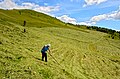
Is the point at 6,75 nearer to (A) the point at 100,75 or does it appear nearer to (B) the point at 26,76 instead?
(B) the point at 26,76

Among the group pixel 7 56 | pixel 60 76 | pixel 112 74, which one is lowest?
pixel 112 74

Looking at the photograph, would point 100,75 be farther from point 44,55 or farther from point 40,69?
point 40,69

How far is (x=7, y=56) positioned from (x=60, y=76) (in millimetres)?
6663

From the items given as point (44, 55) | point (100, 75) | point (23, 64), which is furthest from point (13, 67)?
point (100, 75)

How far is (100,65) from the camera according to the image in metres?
49.7

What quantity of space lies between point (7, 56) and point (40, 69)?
14.6 ft

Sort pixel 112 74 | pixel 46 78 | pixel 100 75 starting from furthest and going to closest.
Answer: pixel 112 74 < pixel 100 75 < pixel 46 78

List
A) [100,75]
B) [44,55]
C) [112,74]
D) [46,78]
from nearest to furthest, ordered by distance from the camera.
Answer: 1. [46,78]
2. [44,55]
3. [100,75]
4. [112,74]

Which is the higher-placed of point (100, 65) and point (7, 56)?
point (7, 56)

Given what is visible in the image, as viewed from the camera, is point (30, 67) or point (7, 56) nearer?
point (30, 67)

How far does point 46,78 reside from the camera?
88.8 ft

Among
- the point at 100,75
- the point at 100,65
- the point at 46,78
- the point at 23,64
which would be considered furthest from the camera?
the point at 100,65

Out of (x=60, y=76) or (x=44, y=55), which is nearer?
(x=60, y=76)

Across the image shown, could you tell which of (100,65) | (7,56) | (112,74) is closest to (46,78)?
(7,56)
